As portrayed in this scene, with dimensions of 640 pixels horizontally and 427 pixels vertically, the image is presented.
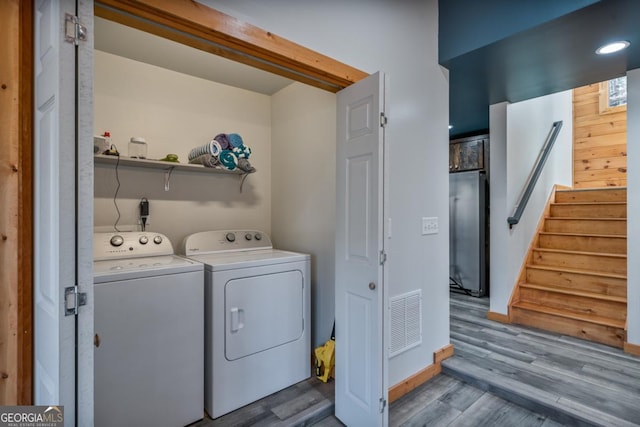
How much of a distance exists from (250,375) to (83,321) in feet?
4.49

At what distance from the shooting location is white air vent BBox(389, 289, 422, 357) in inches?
83.4

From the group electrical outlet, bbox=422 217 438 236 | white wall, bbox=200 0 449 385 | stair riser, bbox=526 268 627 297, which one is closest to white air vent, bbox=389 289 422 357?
white wall, bbox=200 0 449 385

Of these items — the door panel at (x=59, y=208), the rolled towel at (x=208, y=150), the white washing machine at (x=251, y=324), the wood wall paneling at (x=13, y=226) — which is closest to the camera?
the door panel at (x=59, y=208)

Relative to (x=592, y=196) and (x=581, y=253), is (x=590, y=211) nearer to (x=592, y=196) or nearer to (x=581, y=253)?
(x=592, y=196)

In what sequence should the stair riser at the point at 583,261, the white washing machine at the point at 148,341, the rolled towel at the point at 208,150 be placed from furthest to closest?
the stair riser at the point at 583,261 < the rolled towel at the point at 208,150 < the white washing machine at the point at 148,341

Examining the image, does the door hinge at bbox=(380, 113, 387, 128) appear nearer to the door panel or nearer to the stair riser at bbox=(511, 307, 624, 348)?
the door panel

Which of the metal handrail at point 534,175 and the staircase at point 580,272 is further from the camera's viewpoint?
the metal handrail at point 534,175

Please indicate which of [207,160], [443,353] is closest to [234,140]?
[207,160]

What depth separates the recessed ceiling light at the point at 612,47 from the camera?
2096 millimetres

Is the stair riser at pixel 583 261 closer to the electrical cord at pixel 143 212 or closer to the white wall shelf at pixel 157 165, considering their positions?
the white wall shelf at pixel 157 165

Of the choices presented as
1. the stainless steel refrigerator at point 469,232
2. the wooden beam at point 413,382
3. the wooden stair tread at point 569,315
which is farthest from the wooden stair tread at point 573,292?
the wooden beam at point 413,382

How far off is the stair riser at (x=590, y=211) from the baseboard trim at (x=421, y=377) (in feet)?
9.37

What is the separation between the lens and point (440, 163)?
2.48 metres

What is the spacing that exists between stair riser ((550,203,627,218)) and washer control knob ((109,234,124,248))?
16.3 feet
